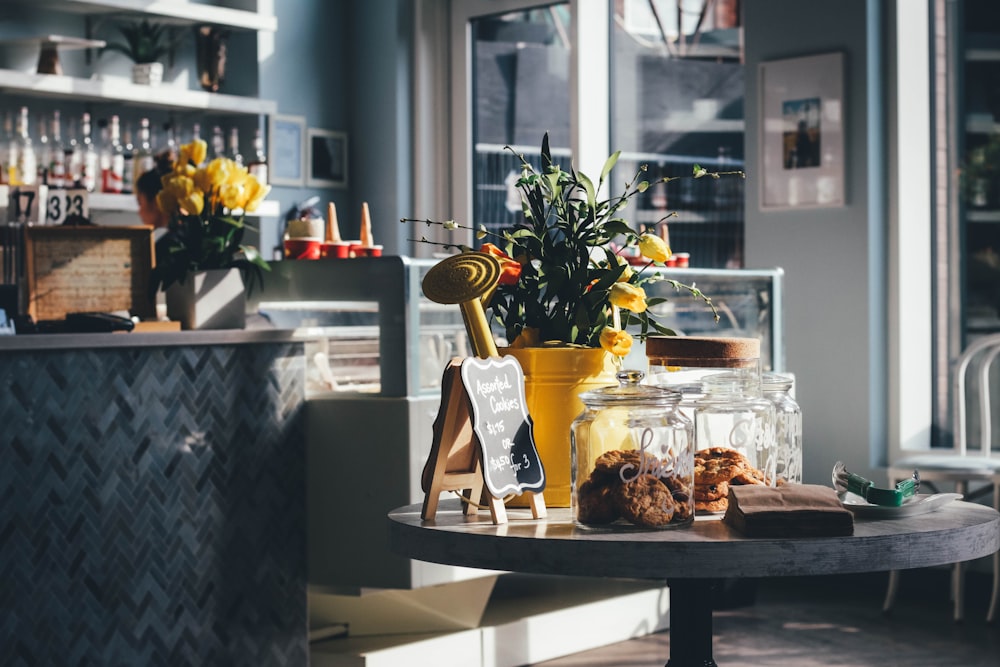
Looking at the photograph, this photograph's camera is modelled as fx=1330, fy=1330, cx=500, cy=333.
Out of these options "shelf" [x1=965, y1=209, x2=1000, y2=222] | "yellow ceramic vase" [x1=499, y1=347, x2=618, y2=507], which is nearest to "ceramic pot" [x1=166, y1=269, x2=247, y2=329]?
"yellow ceramic vase" [x1=499, y1=347, x2=618, y2=507]

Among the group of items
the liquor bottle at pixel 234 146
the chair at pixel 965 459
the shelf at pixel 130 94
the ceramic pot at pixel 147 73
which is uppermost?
the ceramic pot at pixel 147 73

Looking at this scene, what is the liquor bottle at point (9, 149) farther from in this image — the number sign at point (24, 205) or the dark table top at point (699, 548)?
the dark table top at point (699, 548)

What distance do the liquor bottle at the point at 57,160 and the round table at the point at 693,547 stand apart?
3695 millimetres

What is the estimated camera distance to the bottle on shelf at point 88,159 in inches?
211

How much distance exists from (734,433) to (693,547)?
0.41 meters

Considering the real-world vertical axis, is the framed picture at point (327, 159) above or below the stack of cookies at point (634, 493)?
above

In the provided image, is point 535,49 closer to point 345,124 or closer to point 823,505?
point 345,124

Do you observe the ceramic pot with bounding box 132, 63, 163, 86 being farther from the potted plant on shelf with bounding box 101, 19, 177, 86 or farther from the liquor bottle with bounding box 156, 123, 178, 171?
the liquor bottle with bounding box 156, 123, 178, 171

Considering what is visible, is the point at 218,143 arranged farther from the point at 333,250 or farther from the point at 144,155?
the point at 333,250

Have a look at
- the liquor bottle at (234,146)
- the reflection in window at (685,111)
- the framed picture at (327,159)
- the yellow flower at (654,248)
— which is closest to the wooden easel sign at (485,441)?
the yellow flower at (654,248)

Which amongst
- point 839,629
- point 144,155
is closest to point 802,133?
point 839,629

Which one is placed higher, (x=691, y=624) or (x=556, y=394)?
(x=556, y=394)

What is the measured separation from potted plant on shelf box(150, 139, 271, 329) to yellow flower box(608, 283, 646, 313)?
166 centimetres

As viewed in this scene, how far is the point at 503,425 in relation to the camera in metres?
1.97
